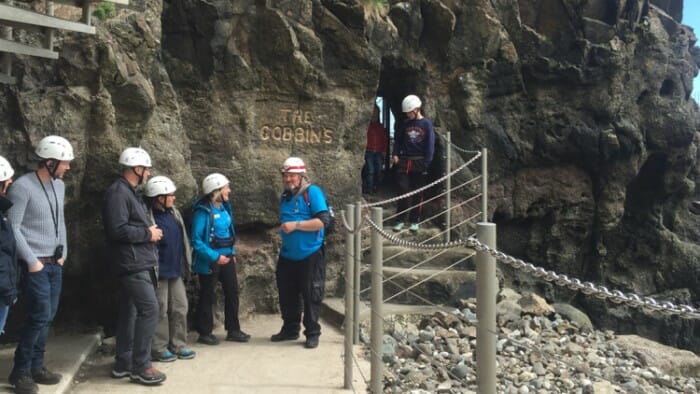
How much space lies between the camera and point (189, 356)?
691 centimetres

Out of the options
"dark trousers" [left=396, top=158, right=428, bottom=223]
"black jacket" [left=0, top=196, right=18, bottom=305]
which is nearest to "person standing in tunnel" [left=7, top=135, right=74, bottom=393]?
"black jacket" [left=0, top=196, right=18, bottom=305]

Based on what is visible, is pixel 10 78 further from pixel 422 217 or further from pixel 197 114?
pixel 422 217

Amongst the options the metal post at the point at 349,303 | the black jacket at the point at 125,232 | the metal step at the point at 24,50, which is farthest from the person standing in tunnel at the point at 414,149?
the metal step at the point at 24,50

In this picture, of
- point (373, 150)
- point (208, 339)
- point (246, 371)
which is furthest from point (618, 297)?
point (373, 150)

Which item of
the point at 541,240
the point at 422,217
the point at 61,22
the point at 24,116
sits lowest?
the point at 541,240

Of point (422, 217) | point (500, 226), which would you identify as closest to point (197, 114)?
point (422, 217)

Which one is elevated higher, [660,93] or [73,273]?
[660,93]

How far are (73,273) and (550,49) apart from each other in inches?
494

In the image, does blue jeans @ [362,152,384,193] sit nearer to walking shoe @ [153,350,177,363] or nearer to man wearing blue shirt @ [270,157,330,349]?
man wearing blue shirt @ [270,157,330,349]

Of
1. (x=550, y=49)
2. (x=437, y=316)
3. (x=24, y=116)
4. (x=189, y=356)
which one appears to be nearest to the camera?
(x=24, y=116)

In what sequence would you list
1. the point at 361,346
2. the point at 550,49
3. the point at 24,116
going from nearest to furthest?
1. the point at 24,116
2. the point at 361,346
3. the point at 550,49

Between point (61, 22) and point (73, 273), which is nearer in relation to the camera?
point (61, 22)

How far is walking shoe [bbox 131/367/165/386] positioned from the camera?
19.4 ft

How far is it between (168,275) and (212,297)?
1015 millimetres
